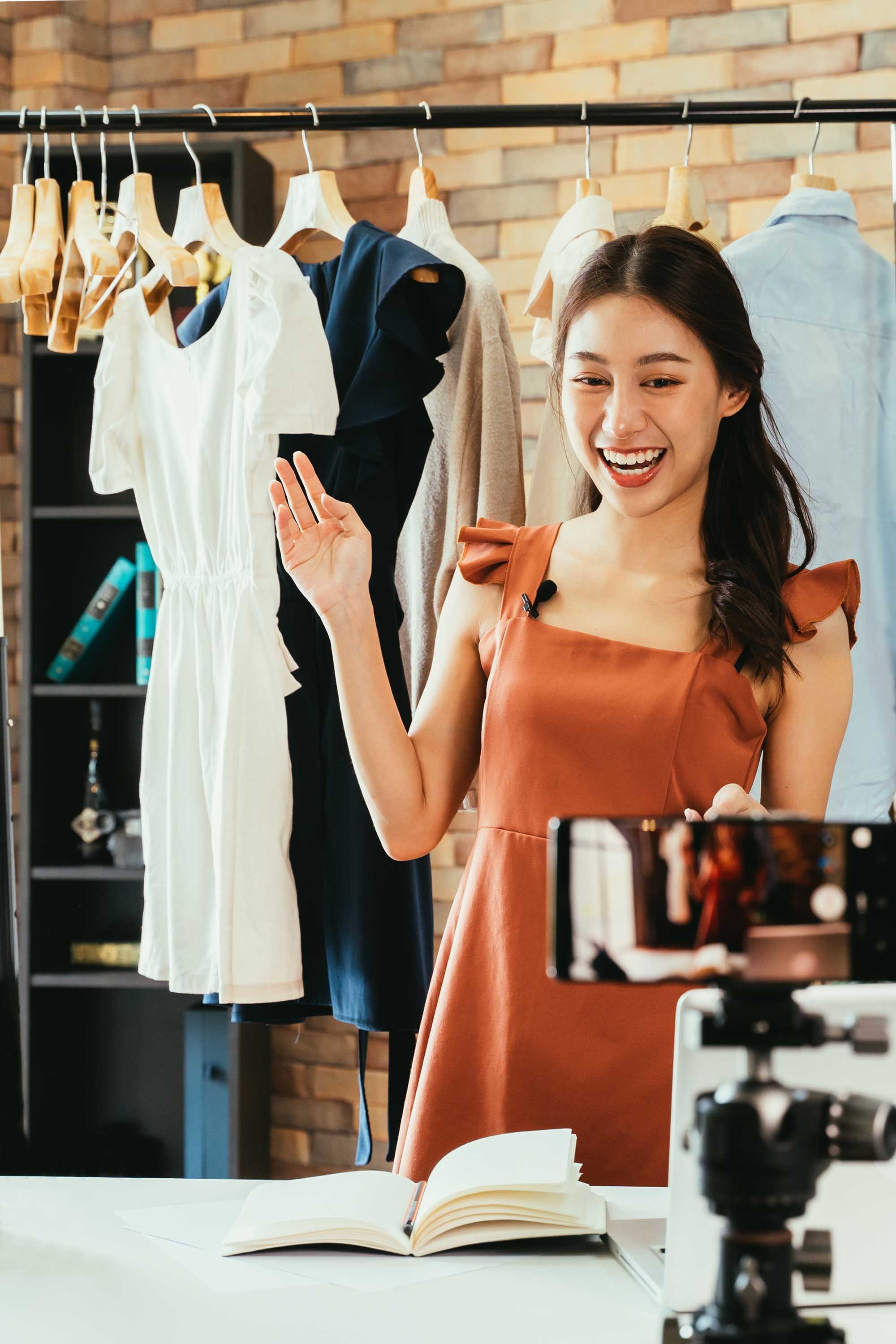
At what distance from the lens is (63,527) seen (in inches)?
124

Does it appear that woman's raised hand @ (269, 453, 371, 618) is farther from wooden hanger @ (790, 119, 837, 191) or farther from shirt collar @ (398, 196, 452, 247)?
wooden hanger @ (790, 119, 837, 191)

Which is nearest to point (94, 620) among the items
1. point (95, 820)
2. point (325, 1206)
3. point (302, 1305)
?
point (95, 820)

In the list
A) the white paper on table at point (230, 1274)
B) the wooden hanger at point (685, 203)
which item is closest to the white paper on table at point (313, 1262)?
the white paper on table at point (230, 1274)

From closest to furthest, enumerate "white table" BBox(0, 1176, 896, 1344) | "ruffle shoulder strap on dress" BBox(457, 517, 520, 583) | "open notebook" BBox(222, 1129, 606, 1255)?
"white table" BBox(0, 1176, 896, 1344)
"open notebook" BBox(222, 1129, 606, 1255)
"ruffle shoulder strap on dress" BBox(457, 517, 520, 583)

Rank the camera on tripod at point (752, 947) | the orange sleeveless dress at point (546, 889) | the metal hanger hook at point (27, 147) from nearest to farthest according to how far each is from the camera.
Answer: the camera on tripod at point (752, 947) < the orange sleeveless dress at point (546, 889) < the metal hanger hook at point (27, 147)

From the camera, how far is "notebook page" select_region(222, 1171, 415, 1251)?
3.36 feet

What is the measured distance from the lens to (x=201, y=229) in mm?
2115

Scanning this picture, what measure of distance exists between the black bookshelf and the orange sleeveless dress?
150 cm

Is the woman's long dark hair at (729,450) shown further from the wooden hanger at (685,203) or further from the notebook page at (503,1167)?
the notebook page at (503,1167)

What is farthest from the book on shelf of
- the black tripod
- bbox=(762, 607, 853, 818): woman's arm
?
the black tripod

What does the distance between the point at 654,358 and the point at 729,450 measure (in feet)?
0.67

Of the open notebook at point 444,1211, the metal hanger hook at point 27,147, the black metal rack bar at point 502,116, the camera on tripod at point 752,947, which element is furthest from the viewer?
the metal hanger hook at point 27,147

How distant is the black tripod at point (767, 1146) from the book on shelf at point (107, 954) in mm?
2476

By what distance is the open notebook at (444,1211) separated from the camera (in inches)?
40.3
